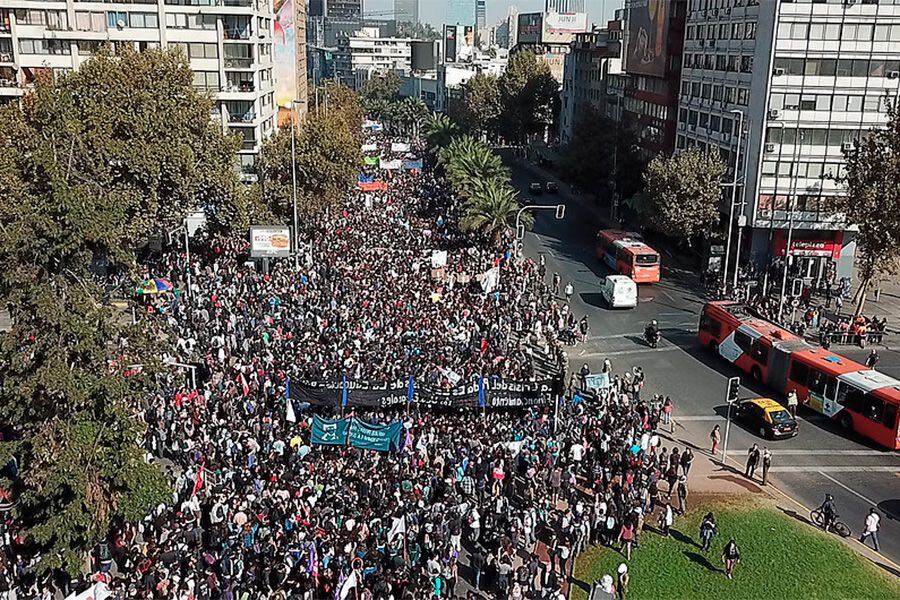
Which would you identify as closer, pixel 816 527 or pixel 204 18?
pixel 816 527

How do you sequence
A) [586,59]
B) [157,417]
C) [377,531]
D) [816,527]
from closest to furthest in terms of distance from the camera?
[377,531]
[816,527]
[157,417]
[586,59]

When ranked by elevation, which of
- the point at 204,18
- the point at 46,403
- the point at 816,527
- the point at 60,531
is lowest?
the point at 816,527

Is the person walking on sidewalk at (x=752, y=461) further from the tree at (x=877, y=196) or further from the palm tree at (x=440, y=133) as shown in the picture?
the palm tree at (x=440, y=133)

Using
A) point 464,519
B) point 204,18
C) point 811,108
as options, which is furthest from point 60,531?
point 204,18

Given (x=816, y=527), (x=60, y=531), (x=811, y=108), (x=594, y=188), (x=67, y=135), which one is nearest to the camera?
(x=60, y=531)

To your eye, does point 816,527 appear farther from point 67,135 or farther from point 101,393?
point 67,135

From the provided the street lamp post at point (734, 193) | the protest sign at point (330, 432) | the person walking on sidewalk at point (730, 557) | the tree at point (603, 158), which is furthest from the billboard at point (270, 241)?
the tree at point (603, 158)

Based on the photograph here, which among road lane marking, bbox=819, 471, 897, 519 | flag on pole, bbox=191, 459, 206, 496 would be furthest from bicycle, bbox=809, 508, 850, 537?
flag on pole, bbox=191, 459, 206, 496

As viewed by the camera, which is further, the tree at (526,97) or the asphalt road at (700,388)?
the tree at (526,97)
